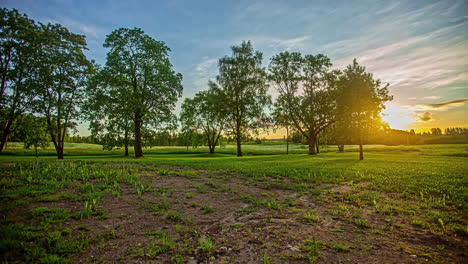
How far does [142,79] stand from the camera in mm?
29469

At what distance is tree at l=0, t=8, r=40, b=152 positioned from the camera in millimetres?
25766

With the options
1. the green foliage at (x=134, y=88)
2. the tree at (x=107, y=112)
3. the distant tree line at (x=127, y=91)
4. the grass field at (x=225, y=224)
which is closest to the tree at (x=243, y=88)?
the distant tree line at (x=127, y=91)

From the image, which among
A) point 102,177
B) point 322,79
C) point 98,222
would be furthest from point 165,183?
point 322,79

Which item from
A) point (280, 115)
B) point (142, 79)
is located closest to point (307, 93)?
point (280, 115)

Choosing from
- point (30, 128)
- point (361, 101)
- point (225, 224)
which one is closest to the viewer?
point (225, 224)

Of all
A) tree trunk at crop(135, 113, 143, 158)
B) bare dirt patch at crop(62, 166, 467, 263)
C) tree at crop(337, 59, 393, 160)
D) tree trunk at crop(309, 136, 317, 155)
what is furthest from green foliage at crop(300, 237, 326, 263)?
tree trunk at crop(309, 136, 317, 155)

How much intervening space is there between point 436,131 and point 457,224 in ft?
504

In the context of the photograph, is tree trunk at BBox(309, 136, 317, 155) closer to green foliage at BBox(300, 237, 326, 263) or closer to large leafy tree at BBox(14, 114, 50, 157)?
green foliage at BBox(300, 237, 326, 263)

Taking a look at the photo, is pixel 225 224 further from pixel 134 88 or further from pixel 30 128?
pixel 30 128

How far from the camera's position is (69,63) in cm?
2872

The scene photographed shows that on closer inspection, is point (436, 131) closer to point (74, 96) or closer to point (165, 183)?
point (165, 183)

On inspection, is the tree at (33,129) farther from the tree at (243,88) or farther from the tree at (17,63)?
the tree at (243,88)

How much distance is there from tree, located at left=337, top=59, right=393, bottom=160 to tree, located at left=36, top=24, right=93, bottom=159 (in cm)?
3925

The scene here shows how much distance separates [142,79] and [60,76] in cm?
1149
